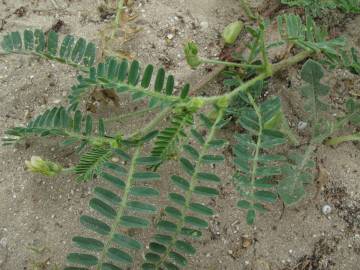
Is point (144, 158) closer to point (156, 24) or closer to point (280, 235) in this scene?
point (280, 235)

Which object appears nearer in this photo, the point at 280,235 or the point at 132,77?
the point at 132,77

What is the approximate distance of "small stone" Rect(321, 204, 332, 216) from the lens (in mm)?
2305

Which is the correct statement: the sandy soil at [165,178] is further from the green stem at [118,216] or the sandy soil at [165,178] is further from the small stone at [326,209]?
the green stem at [118,216]

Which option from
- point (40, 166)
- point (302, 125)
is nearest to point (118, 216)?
point (40, 166)

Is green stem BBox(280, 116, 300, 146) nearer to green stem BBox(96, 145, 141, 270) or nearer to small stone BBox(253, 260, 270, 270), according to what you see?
small stone BBox(253, 260, 270, 270)

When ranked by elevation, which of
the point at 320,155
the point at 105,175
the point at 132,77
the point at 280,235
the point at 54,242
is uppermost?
the point at 132,77

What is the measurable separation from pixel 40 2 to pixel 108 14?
1.26 ft

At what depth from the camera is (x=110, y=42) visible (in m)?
2.64

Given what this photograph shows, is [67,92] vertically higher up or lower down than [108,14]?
lower down

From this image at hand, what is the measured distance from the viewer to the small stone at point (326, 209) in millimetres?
2305

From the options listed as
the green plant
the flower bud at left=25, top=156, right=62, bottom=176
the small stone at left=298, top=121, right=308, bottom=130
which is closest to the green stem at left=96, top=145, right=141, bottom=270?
the flower bud at left=25, top=156, right=62, bottom=176

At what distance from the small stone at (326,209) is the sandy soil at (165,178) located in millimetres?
18

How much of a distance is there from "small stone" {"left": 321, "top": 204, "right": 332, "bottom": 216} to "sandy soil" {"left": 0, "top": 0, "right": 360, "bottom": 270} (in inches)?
0.7

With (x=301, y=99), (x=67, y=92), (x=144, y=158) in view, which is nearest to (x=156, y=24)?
(x=67, y=92)
